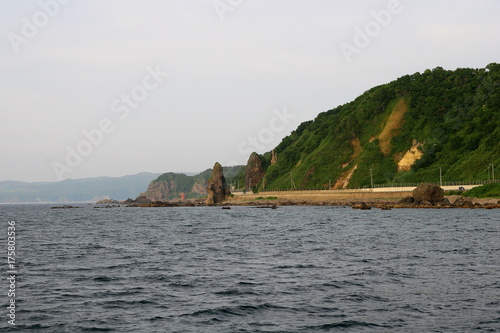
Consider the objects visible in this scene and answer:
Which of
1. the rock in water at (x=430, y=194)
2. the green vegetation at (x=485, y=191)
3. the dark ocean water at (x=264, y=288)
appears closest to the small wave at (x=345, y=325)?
the dark ocean water at (x=264, y=288)

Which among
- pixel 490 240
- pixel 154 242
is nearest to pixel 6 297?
pixel 154 242

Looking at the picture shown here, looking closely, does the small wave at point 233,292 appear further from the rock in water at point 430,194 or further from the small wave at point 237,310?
the rock in water at point 430,194

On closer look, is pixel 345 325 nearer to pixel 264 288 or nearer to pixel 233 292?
pixel 233 292

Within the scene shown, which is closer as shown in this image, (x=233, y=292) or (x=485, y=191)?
(x=233, y=292)

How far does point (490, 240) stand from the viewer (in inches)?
2084

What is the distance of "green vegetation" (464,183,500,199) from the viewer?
436ft

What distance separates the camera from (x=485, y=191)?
13688 cm

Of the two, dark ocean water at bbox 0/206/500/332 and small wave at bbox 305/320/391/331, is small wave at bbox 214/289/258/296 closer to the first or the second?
dark ocean water at bbox 0/206/500/332

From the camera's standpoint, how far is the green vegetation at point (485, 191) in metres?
133

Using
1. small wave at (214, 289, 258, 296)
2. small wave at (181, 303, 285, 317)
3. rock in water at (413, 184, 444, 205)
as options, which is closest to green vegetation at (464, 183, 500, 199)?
rock in water at (413, 184, 444, 205)

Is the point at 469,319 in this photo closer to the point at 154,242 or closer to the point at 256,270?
the point at 256,270

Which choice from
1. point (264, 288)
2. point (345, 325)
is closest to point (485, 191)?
point (264, 288)

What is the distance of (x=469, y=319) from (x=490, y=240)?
3339 centimetres

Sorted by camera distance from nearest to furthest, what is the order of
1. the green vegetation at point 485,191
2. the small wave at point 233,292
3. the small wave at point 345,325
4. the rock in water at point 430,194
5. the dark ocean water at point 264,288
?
the small wave at point 345,325 → the dark ocean water at point 264,288 → the small wave at point 233,292 → the green vegetation at point 485,191 → the rock in water at point 430,194
